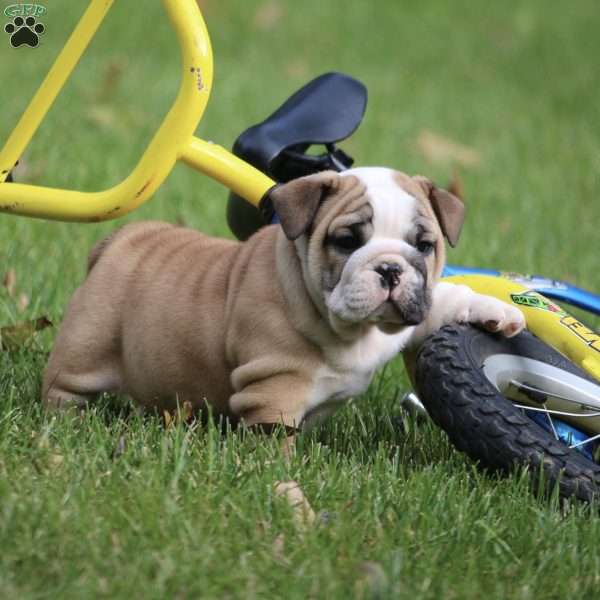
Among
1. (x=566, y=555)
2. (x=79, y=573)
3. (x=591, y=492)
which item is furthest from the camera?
(x=591, y=492)

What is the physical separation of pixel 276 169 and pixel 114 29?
212 inches

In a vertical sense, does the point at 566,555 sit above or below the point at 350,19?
below

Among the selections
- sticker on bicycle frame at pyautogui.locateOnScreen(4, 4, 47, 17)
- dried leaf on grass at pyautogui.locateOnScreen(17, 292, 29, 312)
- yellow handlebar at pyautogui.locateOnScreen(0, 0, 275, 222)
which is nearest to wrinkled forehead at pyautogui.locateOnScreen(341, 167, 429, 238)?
yellow handlebar at pyautogui.locateOnScreen(0, 0, 275, 222)

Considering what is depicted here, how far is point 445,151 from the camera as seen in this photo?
7195 millimetres

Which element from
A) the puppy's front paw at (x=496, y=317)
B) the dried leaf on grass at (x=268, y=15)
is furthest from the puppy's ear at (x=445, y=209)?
the dried leaf on grass at (x=268, y=15)

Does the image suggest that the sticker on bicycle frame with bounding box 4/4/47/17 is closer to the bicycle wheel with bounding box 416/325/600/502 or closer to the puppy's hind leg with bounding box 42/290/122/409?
the puppy's hind leg with bounding box 42/290/122/409

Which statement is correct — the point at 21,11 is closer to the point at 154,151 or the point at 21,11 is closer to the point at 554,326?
the point at 154,151

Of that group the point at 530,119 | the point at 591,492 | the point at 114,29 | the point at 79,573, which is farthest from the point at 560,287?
the point at 114,29

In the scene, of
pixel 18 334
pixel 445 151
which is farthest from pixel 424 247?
pixel 445 151

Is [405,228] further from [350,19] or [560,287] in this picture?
[350,19]

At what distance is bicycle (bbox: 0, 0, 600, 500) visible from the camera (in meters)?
2.75

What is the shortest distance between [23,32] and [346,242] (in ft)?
3.15

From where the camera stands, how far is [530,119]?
27.4 ft

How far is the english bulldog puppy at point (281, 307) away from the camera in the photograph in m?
2.71
